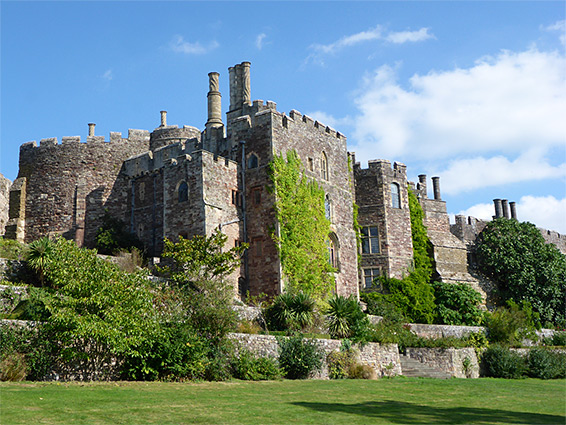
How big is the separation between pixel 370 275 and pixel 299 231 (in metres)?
8.71

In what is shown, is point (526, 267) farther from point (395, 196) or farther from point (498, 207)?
point (498, 207)

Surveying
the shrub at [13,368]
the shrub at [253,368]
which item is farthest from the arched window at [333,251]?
the shrub at [13,368]

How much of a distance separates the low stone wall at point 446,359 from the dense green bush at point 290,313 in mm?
5282

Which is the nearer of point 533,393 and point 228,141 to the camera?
point 533,393

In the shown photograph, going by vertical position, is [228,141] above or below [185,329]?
above

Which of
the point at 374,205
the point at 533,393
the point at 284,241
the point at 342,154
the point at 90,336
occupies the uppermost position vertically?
the point at 342,154

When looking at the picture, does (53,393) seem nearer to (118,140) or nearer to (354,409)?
(354,409)

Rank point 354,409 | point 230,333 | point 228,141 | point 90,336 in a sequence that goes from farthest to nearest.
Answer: point 228,141 < point 230,333 < point 90,336 < point 354,409

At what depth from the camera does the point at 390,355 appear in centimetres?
2697

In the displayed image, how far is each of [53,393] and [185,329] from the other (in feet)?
20.0

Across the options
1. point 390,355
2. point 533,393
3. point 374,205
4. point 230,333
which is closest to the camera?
point 533,393

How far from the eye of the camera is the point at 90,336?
1809 cm

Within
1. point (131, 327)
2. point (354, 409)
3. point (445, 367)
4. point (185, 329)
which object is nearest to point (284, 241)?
point (445, 367)

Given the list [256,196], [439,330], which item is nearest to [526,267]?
[439,330]
